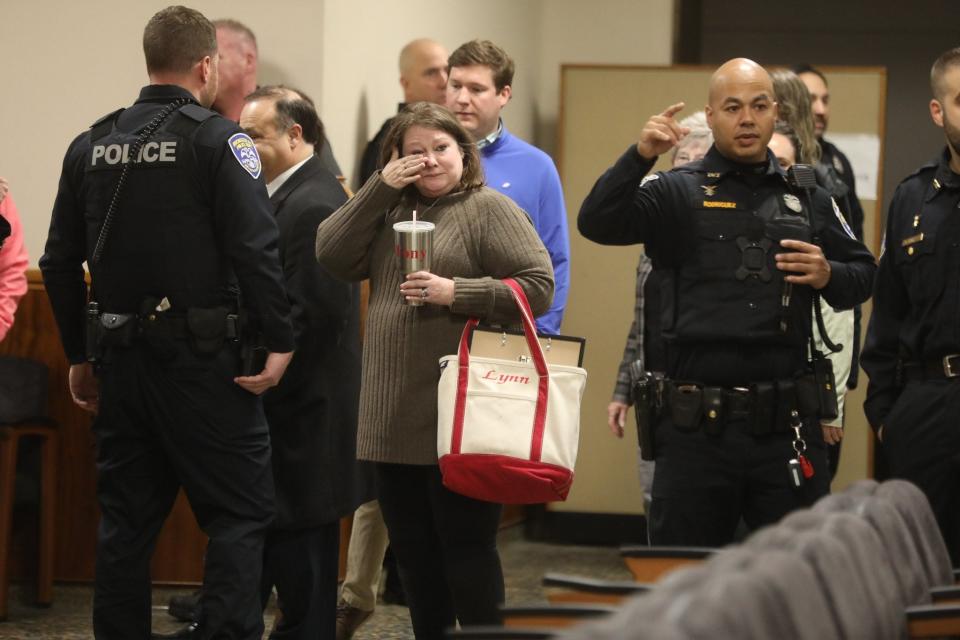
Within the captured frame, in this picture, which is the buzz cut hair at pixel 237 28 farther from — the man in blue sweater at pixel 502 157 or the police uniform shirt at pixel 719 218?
the police uniform shirt at pixel 719 218

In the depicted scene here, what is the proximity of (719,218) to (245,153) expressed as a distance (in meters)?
1.08

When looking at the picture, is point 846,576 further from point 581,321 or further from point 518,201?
point 581,321

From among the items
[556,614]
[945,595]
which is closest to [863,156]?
[945,595]

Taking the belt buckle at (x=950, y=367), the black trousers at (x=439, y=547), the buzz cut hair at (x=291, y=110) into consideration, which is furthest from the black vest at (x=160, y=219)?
the belt buckle at (x=950, y=367)

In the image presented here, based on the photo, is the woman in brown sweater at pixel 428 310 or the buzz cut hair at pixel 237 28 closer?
the woman in brown sweater at pixel 428 310

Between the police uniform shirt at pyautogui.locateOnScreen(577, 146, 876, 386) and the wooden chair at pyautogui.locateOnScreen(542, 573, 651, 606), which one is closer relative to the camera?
the wooden chair at pyautogui.locateOnScreen(542, 573, 651, 606)

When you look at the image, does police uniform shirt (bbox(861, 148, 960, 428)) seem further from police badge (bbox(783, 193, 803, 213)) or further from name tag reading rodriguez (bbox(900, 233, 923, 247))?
police badge (bbox(783, 193, 803, 213))

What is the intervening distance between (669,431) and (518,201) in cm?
105

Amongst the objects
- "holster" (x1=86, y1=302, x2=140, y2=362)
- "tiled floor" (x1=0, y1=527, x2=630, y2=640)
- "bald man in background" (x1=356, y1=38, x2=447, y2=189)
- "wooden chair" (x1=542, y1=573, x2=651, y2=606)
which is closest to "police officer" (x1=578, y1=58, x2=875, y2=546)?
"holster" (x1=86, y1=302, x2=140, y2=362)

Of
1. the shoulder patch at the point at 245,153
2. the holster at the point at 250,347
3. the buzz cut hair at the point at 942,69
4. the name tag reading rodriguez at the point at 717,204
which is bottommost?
the holster at the point at 250,347

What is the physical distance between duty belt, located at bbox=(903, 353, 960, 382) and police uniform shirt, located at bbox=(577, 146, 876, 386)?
23 cm

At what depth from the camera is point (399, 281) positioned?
10.6ft

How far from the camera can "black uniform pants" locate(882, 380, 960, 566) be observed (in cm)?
325

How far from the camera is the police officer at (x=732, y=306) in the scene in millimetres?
3125
